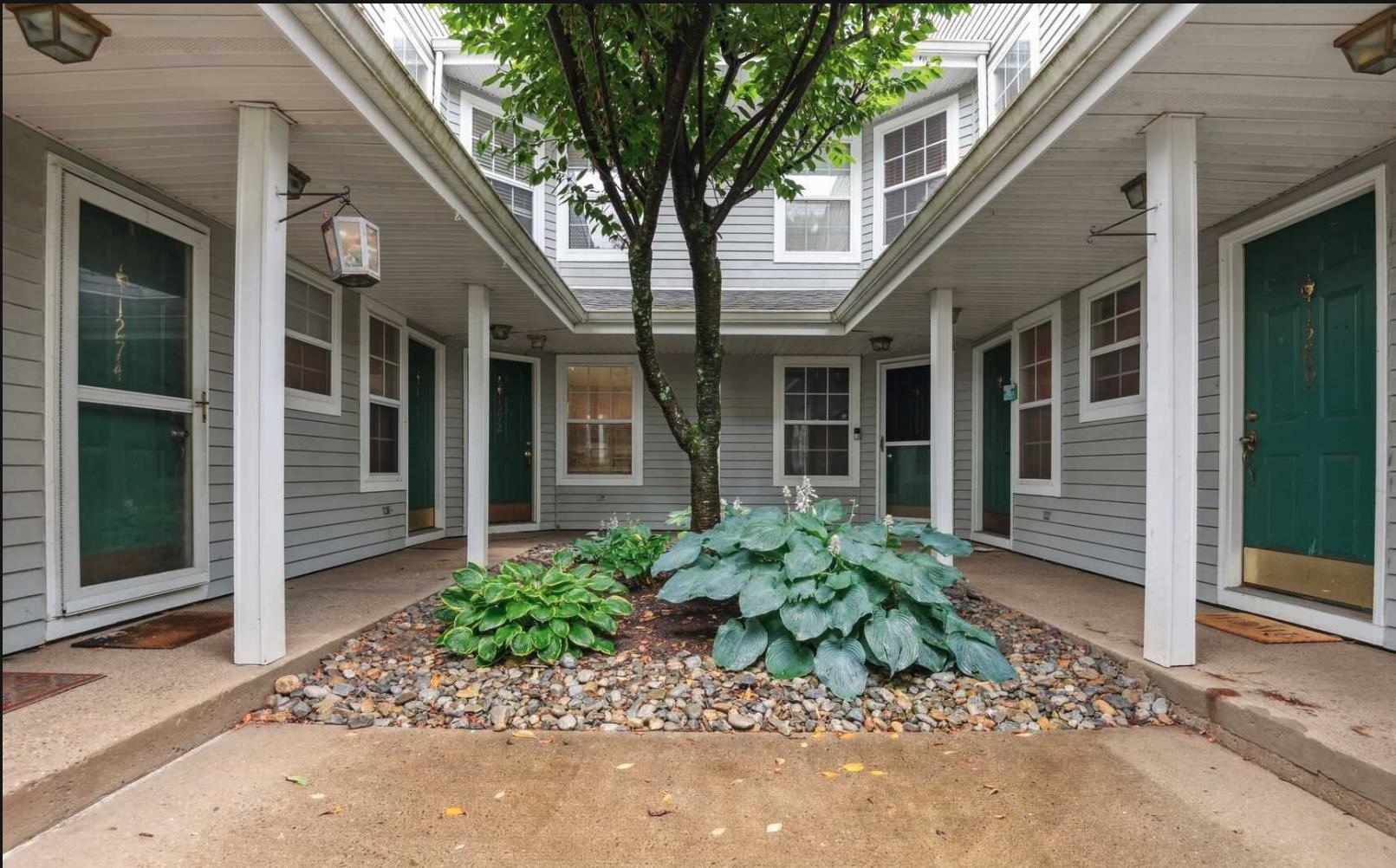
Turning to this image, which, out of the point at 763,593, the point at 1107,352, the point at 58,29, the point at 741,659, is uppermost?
the point at 58,29

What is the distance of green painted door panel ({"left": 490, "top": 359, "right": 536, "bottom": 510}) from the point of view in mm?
6996

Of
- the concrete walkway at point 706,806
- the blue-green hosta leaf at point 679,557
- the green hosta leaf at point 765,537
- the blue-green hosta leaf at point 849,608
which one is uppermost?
the green hosta leaf at point 765,537

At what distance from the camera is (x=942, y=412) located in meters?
4.89

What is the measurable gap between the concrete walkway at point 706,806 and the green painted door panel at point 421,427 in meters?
4.16

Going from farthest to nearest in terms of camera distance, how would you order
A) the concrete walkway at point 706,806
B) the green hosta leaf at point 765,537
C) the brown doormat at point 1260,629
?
the green hosta leaf at point 765,537 < the brown doormat at point 1260,629 < the concrete walkway at point 706,806

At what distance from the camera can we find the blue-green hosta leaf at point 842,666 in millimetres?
2572

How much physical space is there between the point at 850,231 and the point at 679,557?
5.66m

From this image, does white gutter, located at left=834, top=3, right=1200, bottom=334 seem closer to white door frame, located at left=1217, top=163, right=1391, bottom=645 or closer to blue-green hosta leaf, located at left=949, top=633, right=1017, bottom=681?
white door frame, located at left=1217, top=163, right=1391, bottom=645

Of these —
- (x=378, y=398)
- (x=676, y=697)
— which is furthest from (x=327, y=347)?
(x=676, y=697)

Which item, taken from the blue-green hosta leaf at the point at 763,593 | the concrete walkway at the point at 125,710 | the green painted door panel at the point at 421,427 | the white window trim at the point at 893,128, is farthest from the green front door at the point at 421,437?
the white window trim at the point at 893,128

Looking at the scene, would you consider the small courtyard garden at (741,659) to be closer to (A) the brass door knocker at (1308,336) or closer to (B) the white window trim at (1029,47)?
(A) the brass door knocker at (1308,336)

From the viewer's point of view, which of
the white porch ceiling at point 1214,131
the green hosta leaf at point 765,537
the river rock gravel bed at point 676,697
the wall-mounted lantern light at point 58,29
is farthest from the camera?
the green hosta leaf at point 765,537

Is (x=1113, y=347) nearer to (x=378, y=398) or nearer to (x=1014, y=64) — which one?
(x=1014, y=64)

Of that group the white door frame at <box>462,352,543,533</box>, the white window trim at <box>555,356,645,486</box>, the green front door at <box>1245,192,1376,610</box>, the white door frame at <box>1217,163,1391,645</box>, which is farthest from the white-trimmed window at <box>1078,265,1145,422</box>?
the white door frame at <box>462,352,543,533</box>
